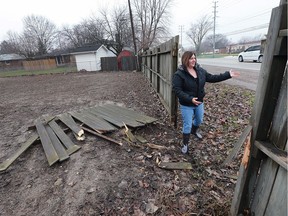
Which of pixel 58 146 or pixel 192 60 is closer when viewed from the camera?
pixel 192 60

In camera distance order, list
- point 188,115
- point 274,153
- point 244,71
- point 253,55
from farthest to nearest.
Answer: point 253,55 → point 244,71 → point 188,115 → point 274,153

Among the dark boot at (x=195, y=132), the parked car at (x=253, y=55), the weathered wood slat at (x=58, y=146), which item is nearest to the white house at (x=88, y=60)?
the parked car at (x=253, y=55)

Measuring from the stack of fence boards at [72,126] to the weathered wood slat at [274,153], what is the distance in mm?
2721

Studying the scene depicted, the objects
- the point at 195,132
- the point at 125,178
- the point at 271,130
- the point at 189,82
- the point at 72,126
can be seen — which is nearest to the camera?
the point at 271,130

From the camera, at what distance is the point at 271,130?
138cm

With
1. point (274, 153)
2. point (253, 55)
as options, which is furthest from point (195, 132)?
point (253, 55)

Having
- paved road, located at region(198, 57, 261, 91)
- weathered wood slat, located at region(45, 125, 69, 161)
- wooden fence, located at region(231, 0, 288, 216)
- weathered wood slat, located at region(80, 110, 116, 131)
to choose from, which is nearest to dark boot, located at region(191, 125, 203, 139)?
weathered wood slat, located at region(80, 110, 116, 131)

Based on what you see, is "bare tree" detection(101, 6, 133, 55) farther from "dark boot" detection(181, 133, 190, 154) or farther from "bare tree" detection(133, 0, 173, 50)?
"dark boot" detection(181, 133, 190, 154)

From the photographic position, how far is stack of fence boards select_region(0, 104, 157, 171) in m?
3.24

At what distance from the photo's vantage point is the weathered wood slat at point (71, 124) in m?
3.78

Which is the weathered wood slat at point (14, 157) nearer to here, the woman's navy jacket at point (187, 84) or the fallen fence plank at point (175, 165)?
the fallen fence plank at point (175, 165)

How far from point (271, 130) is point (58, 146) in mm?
3255

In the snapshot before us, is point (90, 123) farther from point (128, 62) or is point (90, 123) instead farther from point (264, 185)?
point (128, 62)

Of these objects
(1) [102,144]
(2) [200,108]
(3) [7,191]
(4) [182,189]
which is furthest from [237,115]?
(3) [7,191]
